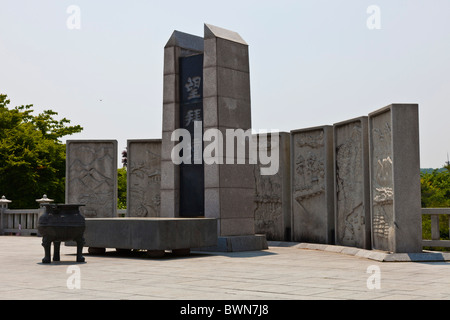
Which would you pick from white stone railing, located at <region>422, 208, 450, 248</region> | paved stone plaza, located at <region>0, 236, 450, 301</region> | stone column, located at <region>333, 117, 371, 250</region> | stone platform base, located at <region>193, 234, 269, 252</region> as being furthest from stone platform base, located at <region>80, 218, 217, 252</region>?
white stone railing, located at <region>422, 208, 450, 248</region>

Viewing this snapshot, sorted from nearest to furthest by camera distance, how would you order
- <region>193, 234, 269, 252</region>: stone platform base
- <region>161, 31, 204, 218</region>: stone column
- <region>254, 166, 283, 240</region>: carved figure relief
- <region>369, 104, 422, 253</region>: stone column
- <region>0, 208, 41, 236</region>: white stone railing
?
1. <region>369, 104, 422, 253</region>: stone column
2. <region>193, 234, 269, 252</region>: stone platform base
3. <region>161, 31, 204, 218</region>: stone column
4. <region>254, 166, 283, 240</region>: carved figure relief
5. <region>0, 208, 41, 236</region>: white stone railing

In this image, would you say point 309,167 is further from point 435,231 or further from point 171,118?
point 171,118

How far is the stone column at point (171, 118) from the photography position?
1594 centimetres

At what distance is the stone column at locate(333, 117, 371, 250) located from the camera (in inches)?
575

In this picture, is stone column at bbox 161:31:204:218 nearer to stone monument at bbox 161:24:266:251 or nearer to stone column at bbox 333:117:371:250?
stone monument at bbox 161:24:266:251

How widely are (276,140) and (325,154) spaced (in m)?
2.10

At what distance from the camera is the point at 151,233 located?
1292cm

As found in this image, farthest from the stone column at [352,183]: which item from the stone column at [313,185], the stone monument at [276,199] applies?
the stone monument at [276,199]

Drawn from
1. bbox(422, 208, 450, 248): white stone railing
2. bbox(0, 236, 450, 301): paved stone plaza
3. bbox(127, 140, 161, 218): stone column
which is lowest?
bbox(0, 236, 450, 301): paved stone plaza

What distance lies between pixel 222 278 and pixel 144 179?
11299mm

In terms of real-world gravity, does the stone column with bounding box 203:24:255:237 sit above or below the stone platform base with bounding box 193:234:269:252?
above

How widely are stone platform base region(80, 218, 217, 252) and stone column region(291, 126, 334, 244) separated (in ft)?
12.8

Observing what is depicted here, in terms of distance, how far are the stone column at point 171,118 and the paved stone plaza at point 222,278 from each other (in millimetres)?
2602
